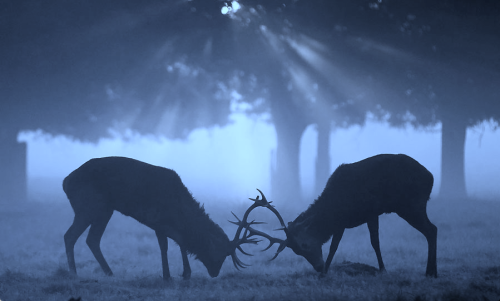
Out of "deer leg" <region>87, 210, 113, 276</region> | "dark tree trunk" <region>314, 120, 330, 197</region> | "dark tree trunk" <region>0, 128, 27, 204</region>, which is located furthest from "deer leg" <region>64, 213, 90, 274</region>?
"dark tree trunk" <region>314, 120, 330, 197</region>

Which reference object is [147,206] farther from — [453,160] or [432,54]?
[453,160]

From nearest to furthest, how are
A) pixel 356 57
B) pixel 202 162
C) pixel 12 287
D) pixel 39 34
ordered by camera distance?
pixel 12 287, pixel 39 34, pixel 356 57, pixel 202 162

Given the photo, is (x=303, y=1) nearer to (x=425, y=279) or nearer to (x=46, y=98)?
(x=46, y=98)

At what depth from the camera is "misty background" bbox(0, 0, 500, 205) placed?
19875mm

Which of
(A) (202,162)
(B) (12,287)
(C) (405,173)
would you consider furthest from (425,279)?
(A) (202,162)

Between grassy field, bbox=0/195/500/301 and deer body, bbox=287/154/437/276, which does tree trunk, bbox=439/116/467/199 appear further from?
deer body, bbox=287/154/437/276

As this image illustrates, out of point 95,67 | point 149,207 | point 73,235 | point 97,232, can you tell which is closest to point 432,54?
point 95,67

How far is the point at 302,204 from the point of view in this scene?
24266 mm

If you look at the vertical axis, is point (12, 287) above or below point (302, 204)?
below

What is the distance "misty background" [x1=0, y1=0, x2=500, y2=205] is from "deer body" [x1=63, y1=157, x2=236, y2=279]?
36.7 feet

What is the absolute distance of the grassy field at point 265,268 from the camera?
25.9ft

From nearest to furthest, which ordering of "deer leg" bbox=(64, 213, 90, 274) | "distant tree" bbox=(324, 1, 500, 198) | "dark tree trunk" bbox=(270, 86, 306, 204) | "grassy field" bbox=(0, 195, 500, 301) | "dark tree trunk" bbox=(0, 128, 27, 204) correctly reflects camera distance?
"grassy field" bbox=(0, 195, 500, 301) < "deer leg" bbox=(64, 213, 90, 274) < "distant tree" bbox=(324, 1, 500, 198) < "dark tree trunk" bbox=(270, 86, 306, 204) < "dark tree trunk" bbox=(0, 128, 27, 204)

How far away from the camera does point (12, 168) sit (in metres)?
27.8

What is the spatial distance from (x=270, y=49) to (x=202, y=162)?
6774cm
